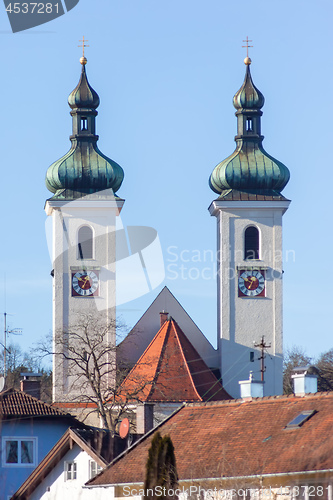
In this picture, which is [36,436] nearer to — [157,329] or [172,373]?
[172,373]

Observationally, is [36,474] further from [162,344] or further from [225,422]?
[162,344]

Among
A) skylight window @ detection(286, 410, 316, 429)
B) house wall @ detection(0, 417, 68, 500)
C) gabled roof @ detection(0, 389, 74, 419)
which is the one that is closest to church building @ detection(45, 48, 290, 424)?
gabled roof @ detection(0, 389, 74, 419)

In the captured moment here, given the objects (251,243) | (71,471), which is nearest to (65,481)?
(71,471)

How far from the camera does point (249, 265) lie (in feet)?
183

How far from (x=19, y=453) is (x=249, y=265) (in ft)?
64.0

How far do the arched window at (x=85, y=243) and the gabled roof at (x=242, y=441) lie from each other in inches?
970

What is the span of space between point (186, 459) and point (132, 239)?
28.5 meters

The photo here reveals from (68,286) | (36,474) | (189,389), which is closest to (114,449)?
(36,474)

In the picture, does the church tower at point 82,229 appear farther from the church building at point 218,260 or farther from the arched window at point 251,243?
the arched window at point 251,243

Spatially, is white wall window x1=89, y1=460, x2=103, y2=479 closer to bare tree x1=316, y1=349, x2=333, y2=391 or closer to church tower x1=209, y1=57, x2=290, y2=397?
church tower x1=209, y1=57, x2=290, y2=397

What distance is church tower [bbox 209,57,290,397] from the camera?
5566cm

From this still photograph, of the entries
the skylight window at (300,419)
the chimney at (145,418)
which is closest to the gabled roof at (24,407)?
the chimney at (145,418)

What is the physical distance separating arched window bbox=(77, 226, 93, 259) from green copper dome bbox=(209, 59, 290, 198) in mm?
5423

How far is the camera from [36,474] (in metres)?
33.8
